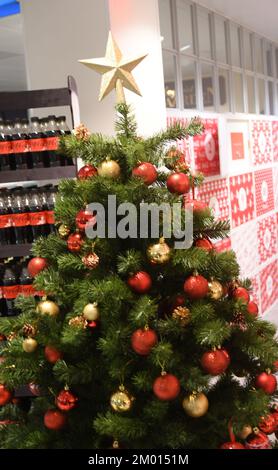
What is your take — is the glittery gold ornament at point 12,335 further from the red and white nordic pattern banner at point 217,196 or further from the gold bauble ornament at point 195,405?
the red and white nordic pattern banner at point 217,196

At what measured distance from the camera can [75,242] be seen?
1507 mm

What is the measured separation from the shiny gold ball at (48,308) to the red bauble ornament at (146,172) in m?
0.46

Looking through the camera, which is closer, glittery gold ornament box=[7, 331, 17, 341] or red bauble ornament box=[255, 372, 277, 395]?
red bauble ornament box=[255, 372, 277, 395]

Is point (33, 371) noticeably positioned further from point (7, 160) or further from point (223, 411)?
point (7, 160)

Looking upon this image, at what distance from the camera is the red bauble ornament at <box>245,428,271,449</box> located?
144cm

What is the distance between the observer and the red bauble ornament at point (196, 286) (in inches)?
55.3

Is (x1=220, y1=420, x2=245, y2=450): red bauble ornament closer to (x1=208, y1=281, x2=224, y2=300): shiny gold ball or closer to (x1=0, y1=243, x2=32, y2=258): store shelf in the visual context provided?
(x1=208, y1=281, x2=224, y2=300): shiny gold ball

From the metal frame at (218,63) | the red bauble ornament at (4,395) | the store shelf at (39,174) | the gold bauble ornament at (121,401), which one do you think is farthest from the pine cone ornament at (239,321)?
the metal frame at (218,63)

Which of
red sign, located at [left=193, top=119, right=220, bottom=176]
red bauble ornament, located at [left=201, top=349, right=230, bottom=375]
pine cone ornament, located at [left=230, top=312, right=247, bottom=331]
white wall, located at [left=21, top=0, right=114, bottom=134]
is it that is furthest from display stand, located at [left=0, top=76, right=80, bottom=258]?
red sign, located at [left=193, top=119, right=220, bottom=176]

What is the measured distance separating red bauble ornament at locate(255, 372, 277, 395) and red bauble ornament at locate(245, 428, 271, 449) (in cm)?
12

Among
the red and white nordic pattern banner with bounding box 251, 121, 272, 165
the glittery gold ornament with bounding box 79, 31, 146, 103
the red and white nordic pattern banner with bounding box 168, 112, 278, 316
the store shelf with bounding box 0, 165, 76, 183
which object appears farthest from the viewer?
the red and white nordic pattern banner with bounding box 251, 121, 272, 165

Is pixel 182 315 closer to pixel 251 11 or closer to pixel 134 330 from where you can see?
pixel 134 330

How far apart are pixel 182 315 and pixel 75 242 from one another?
0.38 metres

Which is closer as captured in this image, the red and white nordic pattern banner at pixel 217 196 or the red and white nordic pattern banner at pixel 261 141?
the red and white nordic pattern banner at pixel 217 196
